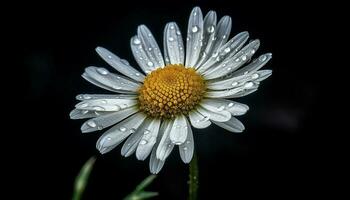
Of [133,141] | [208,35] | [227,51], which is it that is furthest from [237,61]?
[133,141]

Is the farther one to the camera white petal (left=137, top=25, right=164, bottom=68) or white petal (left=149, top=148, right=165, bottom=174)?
white petal (left=137, top=25, right=164, bottom=68)

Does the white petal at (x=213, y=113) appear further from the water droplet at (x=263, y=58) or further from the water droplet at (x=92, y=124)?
the water droplet at (x=92, y=124)

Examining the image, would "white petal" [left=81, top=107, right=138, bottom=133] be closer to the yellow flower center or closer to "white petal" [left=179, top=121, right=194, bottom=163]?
the yellow flower center

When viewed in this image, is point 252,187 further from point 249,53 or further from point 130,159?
point 249,53

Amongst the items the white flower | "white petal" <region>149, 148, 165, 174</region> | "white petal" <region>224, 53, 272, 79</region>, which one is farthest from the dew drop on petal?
"white petal" <region>149, 148, 165, 174</region>

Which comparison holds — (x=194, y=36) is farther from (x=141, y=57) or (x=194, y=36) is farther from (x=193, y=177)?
(x=193, y=177)

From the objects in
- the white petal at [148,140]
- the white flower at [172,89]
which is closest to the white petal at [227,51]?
the white flower at [172,89]

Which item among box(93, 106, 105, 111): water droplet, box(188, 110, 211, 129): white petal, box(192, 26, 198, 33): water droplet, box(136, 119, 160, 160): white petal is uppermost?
box(192, 26, 198, 33): water droplet
